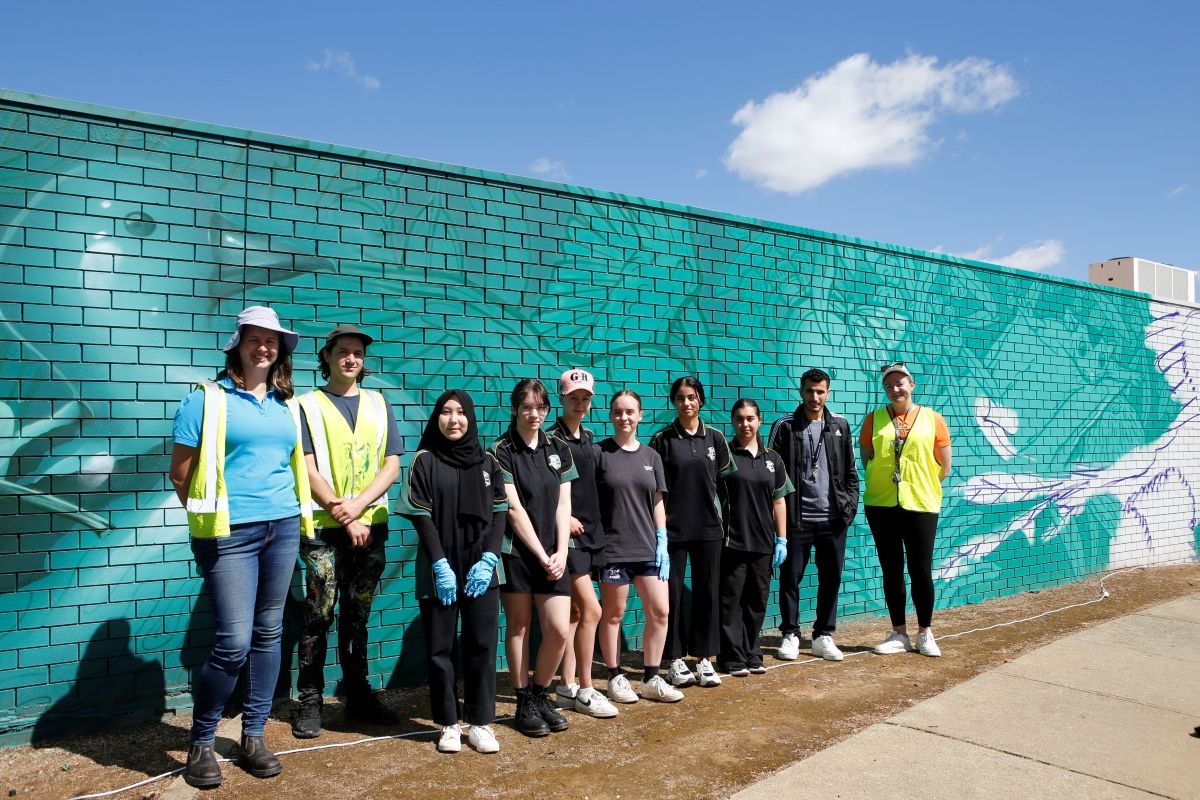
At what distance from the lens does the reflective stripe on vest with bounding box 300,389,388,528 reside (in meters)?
4.25

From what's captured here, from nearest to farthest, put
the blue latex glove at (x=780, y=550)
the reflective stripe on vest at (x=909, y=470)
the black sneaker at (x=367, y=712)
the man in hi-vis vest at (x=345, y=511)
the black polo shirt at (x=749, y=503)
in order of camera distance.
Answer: the man in hi-vis vest at (x=345, y=511)
the black sneaker at (x=367, y=712)
the black polo shirt at (x=749, y=503)
the blue latex glove at (x=780, y=550)
the reflective stripe on vest at (x=909, y=470)

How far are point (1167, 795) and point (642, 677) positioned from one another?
2.82m

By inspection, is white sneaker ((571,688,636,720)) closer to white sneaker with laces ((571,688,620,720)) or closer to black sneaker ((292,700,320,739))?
white sneaker with laces ((571,688,620,720))

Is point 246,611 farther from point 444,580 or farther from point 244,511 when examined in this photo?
point 444,580

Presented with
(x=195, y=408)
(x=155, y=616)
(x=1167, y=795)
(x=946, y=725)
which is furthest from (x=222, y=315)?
(x=1167, y=795)

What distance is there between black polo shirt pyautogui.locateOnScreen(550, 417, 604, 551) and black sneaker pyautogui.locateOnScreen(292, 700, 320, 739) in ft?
5.04

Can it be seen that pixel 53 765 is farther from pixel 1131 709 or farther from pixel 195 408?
pixel 1131 709

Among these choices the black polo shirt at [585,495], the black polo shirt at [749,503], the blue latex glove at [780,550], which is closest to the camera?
the black polo shirt at [585,495]

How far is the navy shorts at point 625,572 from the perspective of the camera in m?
4.80

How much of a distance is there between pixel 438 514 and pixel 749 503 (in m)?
2.14

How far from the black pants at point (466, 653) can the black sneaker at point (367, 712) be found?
47cm

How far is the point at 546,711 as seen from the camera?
14.5ft

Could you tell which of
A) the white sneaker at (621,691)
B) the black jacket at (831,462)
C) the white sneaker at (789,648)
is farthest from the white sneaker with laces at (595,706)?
the black jacket at (831,462)

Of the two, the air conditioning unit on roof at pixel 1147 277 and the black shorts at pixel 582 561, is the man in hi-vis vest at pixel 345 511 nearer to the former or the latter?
the black shorts at pixel 582 561
